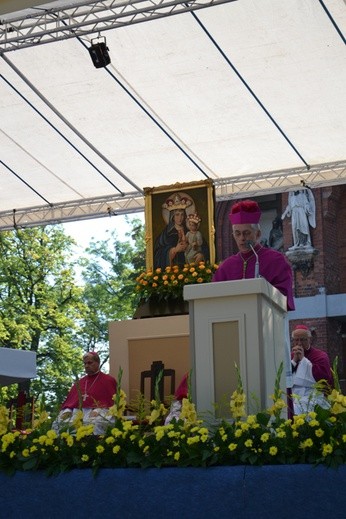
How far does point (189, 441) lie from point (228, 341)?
982mm

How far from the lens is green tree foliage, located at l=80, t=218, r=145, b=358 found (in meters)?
32.2

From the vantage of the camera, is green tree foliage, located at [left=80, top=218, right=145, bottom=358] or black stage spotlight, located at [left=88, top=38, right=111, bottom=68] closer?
black stage spotlight, located at [left=88, top=38, right=111, bottom=68]

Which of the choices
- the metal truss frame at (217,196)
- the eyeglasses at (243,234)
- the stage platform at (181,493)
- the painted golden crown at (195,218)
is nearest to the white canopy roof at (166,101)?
the metal truss frame at (217,196)

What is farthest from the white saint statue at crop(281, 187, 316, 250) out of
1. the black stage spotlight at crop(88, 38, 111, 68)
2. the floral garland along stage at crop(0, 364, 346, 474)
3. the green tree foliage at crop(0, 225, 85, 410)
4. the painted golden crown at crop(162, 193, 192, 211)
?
the floral garland along stage at crop(0, 364, 346, 474)

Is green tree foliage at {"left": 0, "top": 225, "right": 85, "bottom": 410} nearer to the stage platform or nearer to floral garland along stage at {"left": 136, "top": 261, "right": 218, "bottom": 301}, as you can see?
floral garland along stage at {"left": 136, "top": 261, "right": 218, "bottom": 301}

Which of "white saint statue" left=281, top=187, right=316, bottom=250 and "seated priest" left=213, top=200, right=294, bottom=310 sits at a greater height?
"white saint statue" left=281, top=187, right=316, bottom=250

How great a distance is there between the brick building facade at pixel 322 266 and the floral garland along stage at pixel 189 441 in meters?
23.0

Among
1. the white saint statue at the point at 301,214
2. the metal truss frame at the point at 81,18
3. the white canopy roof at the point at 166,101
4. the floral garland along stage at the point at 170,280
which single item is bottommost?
the floral garland along stage at the point at 170,280

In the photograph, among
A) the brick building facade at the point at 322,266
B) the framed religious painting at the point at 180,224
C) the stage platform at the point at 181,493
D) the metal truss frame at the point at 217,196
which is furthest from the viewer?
the brick building facade at the point at 322,266

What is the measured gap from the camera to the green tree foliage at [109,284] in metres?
32.2

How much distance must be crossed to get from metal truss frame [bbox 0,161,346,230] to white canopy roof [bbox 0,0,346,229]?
0.6 inches

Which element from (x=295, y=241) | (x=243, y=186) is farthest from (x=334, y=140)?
(x=295, y=241)

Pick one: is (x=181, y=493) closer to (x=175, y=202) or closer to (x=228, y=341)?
(x=228, y=341)

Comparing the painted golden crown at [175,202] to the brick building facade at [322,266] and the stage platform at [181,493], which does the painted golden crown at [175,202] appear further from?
the brick building facade at [322,266]
